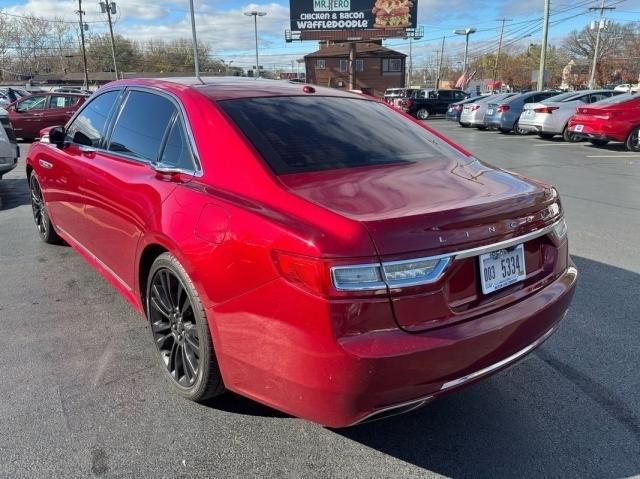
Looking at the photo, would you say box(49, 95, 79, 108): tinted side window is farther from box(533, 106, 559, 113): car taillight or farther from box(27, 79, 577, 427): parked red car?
box(27, 79, 577, 427): parked red car

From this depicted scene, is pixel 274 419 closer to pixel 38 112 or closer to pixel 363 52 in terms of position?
pixel 38 112

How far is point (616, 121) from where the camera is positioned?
43.7 ft

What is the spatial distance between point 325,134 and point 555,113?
1584cm

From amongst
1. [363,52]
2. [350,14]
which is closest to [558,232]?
[350,14]

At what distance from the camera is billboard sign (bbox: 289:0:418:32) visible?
4028cm

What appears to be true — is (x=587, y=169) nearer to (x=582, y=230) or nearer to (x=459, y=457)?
(x=582, y=230)

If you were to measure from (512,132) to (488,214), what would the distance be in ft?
63.9

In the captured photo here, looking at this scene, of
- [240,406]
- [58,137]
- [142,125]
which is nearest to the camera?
[240,406]

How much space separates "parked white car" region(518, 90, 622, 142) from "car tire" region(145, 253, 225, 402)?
51.8ft

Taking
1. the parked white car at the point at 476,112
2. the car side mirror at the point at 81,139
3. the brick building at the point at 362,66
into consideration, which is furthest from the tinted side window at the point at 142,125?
the brick building at the point at 362,66

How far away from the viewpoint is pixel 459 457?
244 centimetres

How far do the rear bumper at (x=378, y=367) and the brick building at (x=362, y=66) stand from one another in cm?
5611

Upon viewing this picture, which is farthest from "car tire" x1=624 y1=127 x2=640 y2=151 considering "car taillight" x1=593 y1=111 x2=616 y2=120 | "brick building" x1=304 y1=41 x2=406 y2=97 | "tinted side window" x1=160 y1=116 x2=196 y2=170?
"brick building" x1=304 y1=41 x2=406 y2=97

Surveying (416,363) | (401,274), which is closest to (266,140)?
(401,274)
